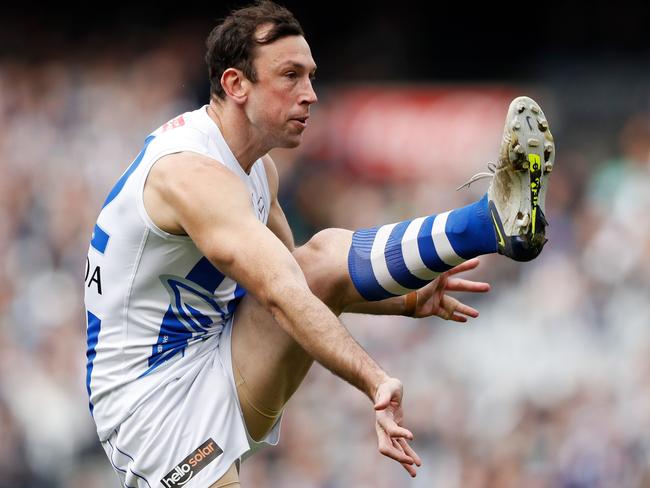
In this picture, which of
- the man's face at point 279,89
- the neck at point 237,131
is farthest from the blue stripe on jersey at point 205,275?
the man's face at point 279,89

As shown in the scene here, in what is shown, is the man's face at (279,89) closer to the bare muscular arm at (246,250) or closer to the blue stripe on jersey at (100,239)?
the bare muscular arm at (246,250)

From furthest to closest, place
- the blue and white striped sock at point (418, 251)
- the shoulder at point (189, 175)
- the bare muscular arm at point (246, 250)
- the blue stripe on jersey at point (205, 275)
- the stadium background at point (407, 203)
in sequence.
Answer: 1. the stadium background at point (407, 203)
2. the blue stripe on jersey at point (205, 275)
3. the blue and white striped sock at point (418, 251)
4. the shoulder at point (189, 175)
5. the bare muscular arm at point (246, 250)

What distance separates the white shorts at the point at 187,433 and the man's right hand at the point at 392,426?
0.98m

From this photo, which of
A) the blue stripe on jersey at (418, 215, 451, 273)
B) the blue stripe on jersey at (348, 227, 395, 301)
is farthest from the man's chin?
Result: the blue stripe on jersey at (418, 215, 451, 273)

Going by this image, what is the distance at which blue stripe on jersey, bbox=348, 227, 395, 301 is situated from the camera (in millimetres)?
4484

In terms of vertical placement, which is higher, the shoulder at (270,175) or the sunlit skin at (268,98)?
the sunlit skin at (268,98)

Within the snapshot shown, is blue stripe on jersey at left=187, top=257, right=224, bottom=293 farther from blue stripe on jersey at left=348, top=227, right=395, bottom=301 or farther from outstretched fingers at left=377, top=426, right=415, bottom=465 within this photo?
outstretched fingers at left=377, top=426, right=415, bottom=465

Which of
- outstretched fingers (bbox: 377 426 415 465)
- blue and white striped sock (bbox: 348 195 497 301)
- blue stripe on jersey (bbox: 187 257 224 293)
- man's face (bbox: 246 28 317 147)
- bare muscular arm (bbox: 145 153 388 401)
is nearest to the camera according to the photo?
outstretched fingers (bbox: 377 426 415 465)

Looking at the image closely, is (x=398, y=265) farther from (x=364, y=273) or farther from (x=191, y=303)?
(x=191, y=303)

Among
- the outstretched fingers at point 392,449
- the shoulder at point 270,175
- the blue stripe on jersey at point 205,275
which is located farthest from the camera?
Result: the shoulder at point 270,175

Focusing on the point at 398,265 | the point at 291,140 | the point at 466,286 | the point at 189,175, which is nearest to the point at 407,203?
the point at 466,286

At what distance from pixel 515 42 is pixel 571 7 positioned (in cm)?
56

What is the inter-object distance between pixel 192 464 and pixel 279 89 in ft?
4.67

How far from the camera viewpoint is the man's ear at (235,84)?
184 inches
